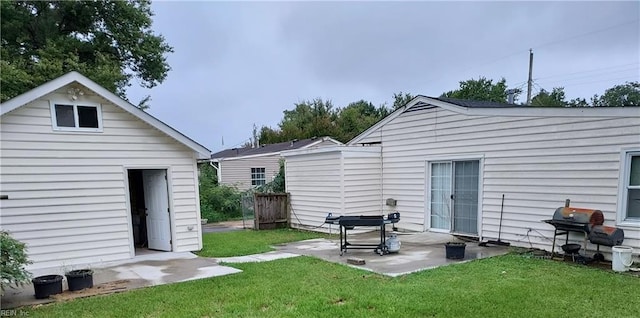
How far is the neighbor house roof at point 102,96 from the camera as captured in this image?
620 cm

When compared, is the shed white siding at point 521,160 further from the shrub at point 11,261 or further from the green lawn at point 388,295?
the shrub at point 11,261

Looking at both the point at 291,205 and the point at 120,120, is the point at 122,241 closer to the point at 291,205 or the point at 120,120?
the point at 120,120

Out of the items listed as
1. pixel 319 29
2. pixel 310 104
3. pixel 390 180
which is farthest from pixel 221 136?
pixel 390 180

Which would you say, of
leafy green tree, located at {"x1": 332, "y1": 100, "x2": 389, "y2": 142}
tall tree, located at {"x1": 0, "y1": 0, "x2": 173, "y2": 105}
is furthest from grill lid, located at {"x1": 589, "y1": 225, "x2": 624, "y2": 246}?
leafy green tree, located at {"x1": 332, "y1": 100, "x2": 389, "y2": 142}

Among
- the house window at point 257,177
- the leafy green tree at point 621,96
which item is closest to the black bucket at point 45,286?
the house window at point 257,177

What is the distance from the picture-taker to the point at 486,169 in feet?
27.0

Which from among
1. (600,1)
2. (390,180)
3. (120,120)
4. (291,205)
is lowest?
(291,205)

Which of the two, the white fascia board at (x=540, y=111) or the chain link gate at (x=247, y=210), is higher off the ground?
the white fascia board at (x=540, y=111)

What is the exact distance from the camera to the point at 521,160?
764 cm

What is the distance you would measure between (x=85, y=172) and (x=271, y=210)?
5992mm

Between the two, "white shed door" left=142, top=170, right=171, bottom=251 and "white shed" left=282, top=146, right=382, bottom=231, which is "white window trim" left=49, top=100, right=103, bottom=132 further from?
"white shed" left=282, top=146, right=382, bottom=231

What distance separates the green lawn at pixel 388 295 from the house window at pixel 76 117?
12.2 ft

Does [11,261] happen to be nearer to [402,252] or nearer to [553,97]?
[402,252]

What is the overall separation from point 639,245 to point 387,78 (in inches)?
1065
